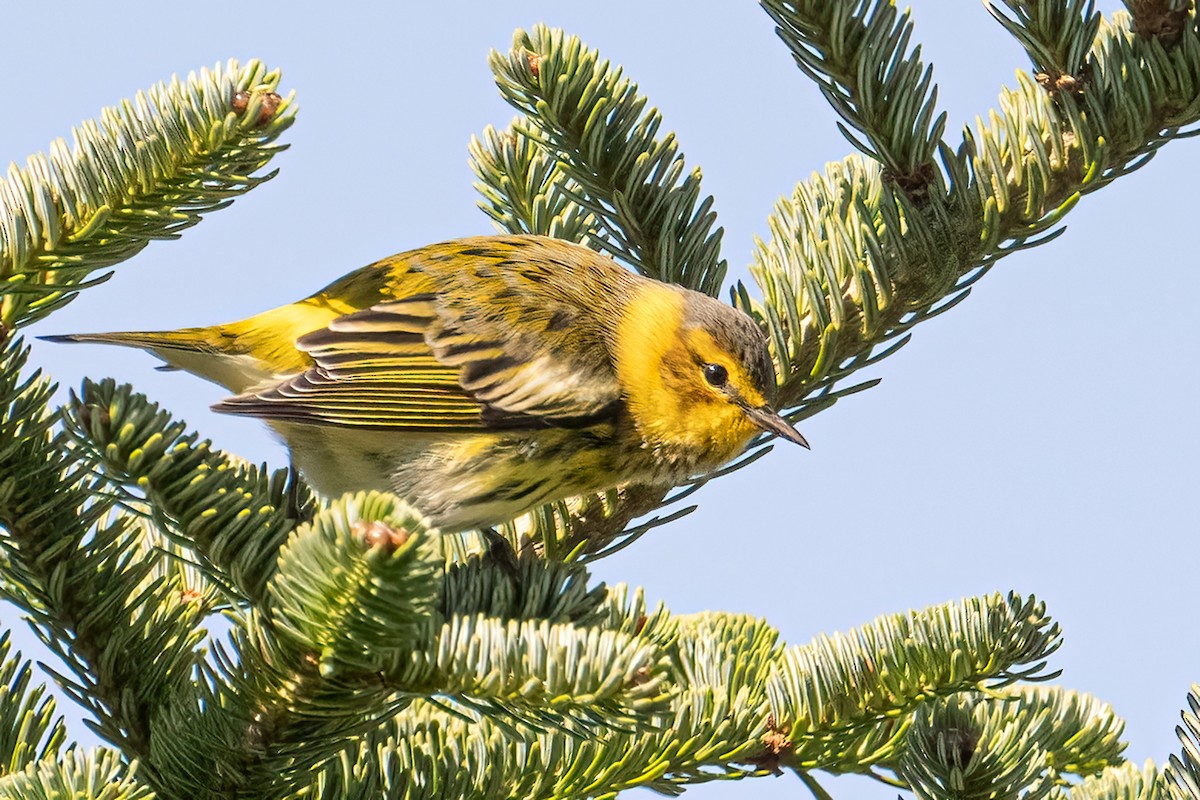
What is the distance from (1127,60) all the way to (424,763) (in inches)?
64.7

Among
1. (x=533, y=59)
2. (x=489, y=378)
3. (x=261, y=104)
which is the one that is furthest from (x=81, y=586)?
(x=489, y=378)

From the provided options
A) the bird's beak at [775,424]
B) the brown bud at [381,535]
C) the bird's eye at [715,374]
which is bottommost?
the brown bud at [381,535]

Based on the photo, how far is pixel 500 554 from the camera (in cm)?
236

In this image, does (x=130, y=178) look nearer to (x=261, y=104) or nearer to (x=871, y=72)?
(x=261, y=104)

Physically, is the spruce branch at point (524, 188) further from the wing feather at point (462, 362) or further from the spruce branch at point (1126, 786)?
the spruce branch at point (1126, 786)

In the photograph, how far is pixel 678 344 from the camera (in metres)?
3.20

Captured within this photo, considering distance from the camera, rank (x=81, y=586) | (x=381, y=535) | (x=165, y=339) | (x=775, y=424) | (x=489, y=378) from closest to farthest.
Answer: (x=381, y=535), (x=81, y=586), (x=775, y=424), (x=165, y=339), (x=489, y=378)

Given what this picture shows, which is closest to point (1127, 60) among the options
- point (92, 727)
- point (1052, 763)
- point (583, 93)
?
point (583, 93)

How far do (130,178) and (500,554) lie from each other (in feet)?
3.13

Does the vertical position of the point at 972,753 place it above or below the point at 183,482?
below

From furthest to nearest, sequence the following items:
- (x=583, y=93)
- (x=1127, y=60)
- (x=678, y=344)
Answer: (x=678, y=344) < (x=583, y=93) < (x=1127, y=60)

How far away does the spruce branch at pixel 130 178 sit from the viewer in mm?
1880

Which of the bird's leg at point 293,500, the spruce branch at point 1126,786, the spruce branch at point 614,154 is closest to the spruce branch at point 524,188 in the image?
the spruce branch at point 614,154

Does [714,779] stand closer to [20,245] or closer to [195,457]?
[195,457]
